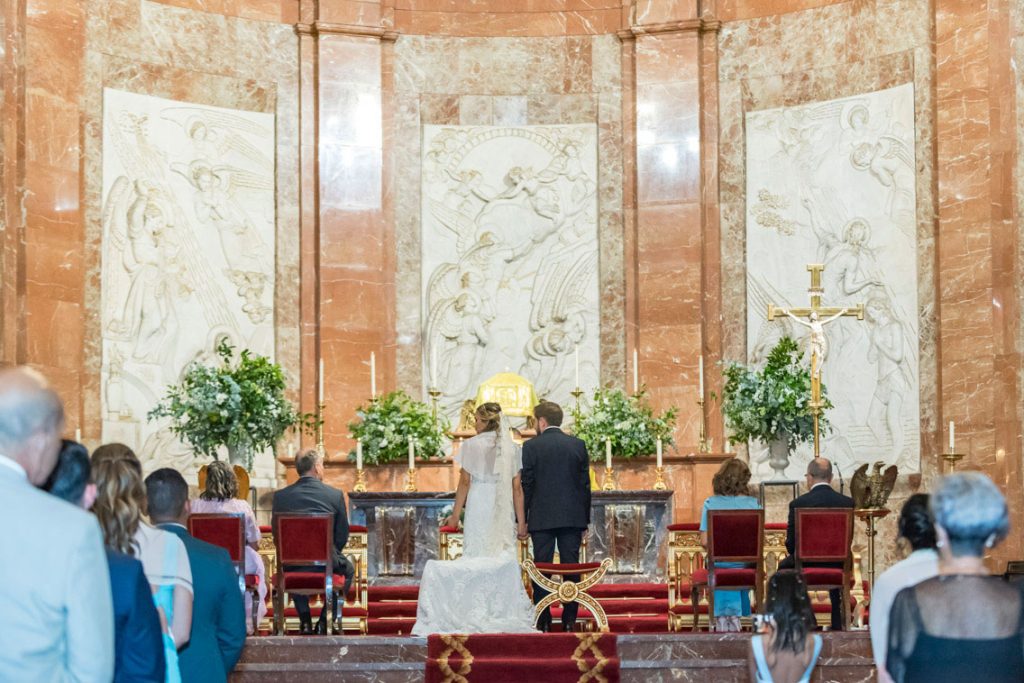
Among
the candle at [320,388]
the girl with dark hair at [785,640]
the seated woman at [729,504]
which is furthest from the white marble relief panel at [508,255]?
the girl with dark hair at [785,640]

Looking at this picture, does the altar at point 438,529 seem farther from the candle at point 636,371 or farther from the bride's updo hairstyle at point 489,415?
the candle at point 636,371

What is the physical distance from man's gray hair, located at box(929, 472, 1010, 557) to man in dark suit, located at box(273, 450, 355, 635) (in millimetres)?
7507

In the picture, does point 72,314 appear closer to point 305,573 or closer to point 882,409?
point 305,573

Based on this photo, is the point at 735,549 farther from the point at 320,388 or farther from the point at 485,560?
the point at 320,388

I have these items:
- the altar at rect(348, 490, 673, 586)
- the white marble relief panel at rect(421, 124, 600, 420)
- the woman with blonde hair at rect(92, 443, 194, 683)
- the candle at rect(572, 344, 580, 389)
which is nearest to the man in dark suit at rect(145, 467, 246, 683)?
the woman with blonde hair at rect(92, 443, 194, 683)

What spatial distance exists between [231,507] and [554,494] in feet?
7.20

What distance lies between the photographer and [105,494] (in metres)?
4.73

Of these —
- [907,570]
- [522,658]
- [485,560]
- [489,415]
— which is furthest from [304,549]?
[907,570]

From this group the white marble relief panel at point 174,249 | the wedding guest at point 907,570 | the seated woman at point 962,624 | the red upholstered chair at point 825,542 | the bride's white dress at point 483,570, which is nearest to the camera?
the seated woman at point 962,624

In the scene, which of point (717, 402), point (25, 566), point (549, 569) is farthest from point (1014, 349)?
point (25, 566)

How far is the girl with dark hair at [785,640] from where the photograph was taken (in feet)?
21.5

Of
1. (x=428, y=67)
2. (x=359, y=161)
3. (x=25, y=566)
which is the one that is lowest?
(x=25, y=566)

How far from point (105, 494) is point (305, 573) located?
258 inches

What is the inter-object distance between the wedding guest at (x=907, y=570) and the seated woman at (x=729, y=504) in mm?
6147
